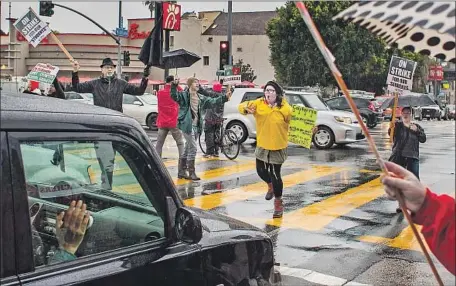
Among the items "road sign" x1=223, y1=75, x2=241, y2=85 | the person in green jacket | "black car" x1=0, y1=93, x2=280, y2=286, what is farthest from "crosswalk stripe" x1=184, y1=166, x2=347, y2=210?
"black car" x1=0, y1=93, x2=280, y2=286

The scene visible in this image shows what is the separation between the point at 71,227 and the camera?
2611 mm

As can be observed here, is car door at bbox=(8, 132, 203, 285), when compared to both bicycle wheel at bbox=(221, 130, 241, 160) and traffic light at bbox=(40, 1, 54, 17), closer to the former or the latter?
bicycle wheel at bbox=(221, 130, 241, 160)

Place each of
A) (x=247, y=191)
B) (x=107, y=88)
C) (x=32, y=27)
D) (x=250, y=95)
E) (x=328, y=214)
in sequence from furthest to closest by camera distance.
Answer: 1. (x=250, y=95)
2. (x=32, y=27)
3. (x=247, y=191)
4. (x=107, y=88)
5. (x=328, y=214)

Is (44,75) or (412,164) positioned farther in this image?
(44,75)

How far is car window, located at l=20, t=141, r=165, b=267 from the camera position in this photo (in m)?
2.42

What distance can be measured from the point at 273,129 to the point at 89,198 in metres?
5.61

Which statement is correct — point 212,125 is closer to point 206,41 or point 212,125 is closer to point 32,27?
point 32,27

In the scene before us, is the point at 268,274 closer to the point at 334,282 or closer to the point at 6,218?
the point at 6,218

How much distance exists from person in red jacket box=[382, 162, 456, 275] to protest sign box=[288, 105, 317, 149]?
9.07 m

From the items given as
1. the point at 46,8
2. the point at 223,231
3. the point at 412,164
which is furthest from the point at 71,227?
the point at 46,8

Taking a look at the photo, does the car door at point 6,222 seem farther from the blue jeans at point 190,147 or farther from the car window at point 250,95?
the car window at point 250,95

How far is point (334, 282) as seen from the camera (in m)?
5.58

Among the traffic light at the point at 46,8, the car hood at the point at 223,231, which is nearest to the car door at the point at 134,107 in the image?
the traffic light at the point at 46,8

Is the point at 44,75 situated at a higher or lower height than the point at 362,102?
higher
